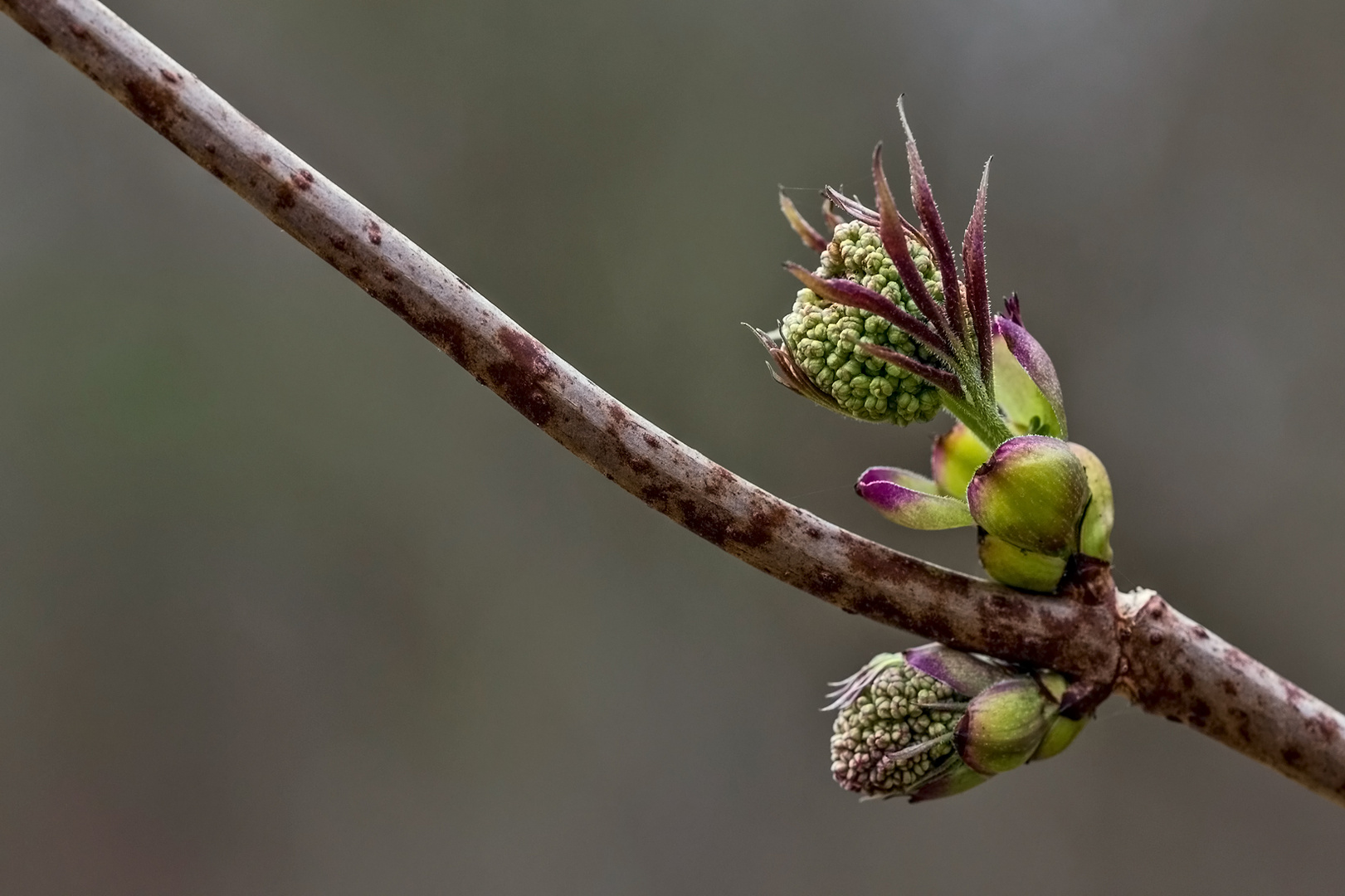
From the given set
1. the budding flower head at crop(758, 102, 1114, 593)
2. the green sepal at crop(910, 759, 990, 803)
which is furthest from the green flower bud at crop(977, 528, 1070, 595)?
the green sepal at crop(910, 759, 990, 803)

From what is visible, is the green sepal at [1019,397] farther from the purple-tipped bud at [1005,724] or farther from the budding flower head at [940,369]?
the purple-tipped bud at [1005,724]

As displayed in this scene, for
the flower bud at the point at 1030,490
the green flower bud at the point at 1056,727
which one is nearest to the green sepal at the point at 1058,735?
the green flower bud at the point at 1056,727

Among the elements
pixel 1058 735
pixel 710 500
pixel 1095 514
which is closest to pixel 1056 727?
pixel 1058 735

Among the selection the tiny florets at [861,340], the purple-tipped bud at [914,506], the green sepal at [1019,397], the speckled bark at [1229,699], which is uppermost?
the green sepal at [1019,397]

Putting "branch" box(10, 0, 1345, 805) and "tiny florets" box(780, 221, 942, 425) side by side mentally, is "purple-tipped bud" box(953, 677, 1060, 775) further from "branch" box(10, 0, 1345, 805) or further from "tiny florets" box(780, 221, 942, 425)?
"tiny florets" box(780, 221, 942, 425)

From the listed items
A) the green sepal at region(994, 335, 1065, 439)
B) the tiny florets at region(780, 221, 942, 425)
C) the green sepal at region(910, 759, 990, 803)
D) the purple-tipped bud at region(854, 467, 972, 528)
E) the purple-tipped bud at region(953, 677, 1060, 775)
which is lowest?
the green sepal at region(910, 759, 990, 803)

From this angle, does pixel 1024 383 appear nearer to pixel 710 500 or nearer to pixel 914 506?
pixel 914 506

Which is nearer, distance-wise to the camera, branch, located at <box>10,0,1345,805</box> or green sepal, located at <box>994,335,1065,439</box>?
branch, located at <box>10,0,1345,805</box>
